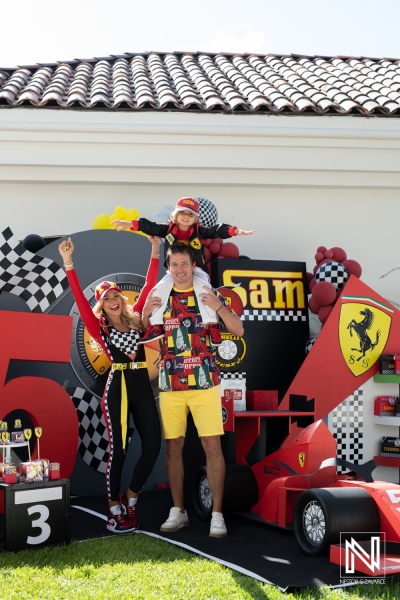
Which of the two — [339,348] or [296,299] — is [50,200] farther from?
[339,348]

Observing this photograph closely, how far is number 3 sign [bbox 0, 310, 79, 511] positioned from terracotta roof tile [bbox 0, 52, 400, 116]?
2575 millimetres

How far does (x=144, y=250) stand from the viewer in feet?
21.9

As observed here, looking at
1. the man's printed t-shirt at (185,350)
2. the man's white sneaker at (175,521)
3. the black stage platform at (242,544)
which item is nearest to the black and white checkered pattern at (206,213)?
the man's printed t-shirt at (185,350)

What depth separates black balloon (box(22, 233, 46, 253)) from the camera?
6.73 meters

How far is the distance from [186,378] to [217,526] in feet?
3.22

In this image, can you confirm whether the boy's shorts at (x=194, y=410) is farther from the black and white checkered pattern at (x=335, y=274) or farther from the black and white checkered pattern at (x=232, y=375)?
the black and white checkered pattern at (x=335, y=274)

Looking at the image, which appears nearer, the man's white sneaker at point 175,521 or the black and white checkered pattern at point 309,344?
the man's white sneaker at point 175,521

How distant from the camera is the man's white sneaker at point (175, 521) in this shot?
4.91m

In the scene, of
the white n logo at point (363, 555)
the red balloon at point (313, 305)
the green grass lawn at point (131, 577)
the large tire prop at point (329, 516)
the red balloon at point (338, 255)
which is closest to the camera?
the green grass lawn at point (131, 577)

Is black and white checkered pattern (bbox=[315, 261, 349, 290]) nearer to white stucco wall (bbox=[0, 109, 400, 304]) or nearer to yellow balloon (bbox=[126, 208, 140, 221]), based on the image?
white stucco wall (bbox=[0, 109, 400, 304])

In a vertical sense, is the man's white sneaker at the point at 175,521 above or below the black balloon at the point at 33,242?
below

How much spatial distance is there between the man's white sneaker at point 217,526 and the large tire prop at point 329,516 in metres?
0.57

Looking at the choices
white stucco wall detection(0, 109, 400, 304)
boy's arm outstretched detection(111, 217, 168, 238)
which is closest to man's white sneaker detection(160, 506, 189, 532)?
boy's arm outstretched detection(111, 217, 168, 238)

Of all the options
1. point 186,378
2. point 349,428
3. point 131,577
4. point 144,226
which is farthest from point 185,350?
point 349,428
